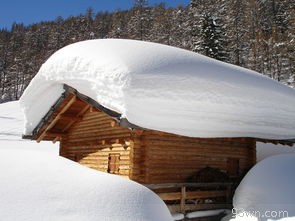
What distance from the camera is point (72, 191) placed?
5.08 meters

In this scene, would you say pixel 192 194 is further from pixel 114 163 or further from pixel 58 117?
pixel 58 117

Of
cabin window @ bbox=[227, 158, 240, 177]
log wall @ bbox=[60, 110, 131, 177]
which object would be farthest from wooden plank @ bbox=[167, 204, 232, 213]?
cabin window @ bbox=[227, 158, 240, 177]

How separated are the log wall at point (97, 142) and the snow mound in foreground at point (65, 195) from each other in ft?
16.7

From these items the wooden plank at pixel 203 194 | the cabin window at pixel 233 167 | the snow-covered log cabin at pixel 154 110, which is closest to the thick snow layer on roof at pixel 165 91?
the snow-covered log cabin at pixel 154 110

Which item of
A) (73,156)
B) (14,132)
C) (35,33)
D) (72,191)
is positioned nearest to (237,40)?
(14,132)

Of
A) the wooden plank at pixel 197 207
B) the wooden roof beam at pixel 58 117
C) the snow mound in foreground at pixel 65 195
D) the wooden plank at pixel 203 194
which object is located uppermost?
the wooden roof beam at pixel 58 117

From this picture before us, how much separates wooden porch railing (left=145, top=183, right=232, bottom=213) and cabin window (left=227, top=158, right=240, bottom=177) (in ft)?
4.38

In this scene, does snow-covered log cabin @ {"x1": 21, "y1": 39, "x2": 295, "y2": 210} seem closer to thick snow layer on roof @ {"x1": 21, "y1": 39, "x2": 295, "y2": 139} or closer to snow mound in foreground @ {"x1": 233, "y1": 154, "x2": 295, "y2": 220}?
thick snow layer on roof @ {"x1": 21, "y1": 39, "x2": 295, "y2": 139}

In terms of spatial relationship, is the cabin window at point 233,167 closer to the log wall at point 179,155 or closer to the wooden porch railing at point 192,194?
the log wall at point 179,155

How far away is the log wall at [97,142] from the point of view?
1159 centimetres

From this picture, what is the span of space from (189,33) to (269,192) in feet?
162

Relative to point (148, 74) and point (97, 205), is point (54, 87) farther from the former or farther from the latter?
point (97, 205)

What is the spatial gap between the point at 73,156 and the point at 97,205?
10552 millimetres

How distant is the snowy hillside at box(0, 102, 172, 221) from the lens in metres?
4.44
